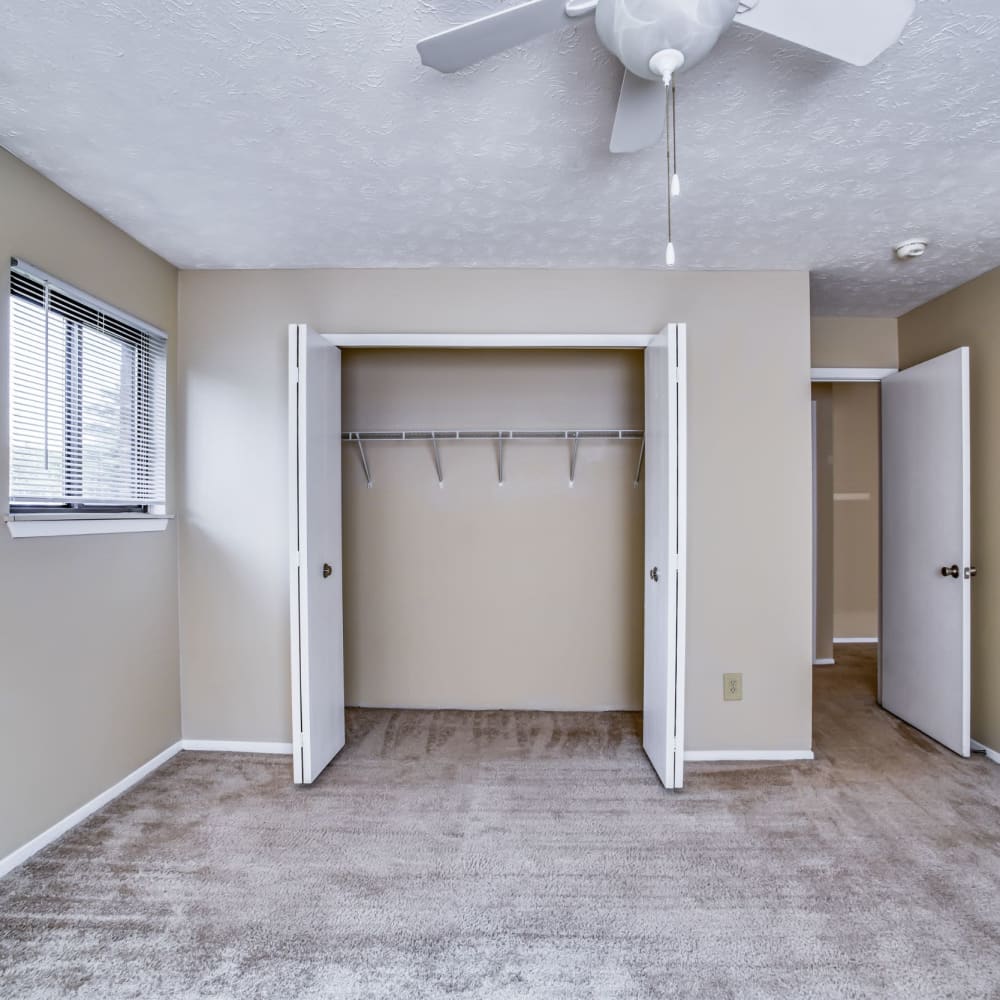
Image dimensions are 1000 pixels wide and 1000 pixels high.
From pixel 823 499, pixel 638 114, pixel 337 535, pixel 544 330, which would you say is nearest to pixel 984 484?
pixel 823 499

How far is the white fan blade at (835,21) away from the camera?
1.26 m

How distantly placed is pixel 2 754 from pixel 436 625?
82.3 inches

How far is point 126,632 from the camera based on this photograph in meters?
2.84

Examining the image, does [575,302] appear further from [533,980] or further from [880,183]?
[533,980]

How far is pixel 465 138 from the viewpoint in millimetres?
2027

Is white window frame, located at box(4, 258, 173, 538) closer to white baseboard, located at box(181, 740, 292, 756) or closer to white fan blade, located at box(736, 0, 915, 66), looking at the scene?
white baseboard, located at box(181, 740, 292, 756)

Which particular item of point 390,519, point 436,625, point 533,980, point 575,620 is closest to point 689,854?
point 533,980

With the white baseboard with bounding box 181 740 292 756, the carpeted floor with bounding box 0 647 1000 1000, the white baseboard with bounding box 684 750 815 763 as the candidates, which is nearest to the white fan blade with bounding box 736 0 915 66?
the carpeted floor with bounding box 0 647 1000 1000

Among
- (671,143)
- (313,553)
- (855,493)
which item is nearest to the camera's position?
(671,143)

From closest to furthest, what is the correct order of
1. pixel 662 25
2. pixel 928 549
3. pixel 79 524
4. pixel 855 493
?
pixel 662 25, pixel 79 524, pixel 928 549, pixel 855 493

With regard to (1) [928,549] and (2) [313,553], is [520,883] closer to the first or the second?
(2) [313,553]

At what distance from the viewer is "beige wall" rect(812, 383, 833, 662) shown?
5211 millimetres

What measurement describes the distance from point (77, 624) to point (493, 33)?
2428mm

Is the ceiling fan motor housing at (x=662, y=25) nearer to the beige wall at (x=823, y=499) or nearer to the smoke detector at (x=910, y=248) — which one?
the smoke detector at (x=910, y=248)
